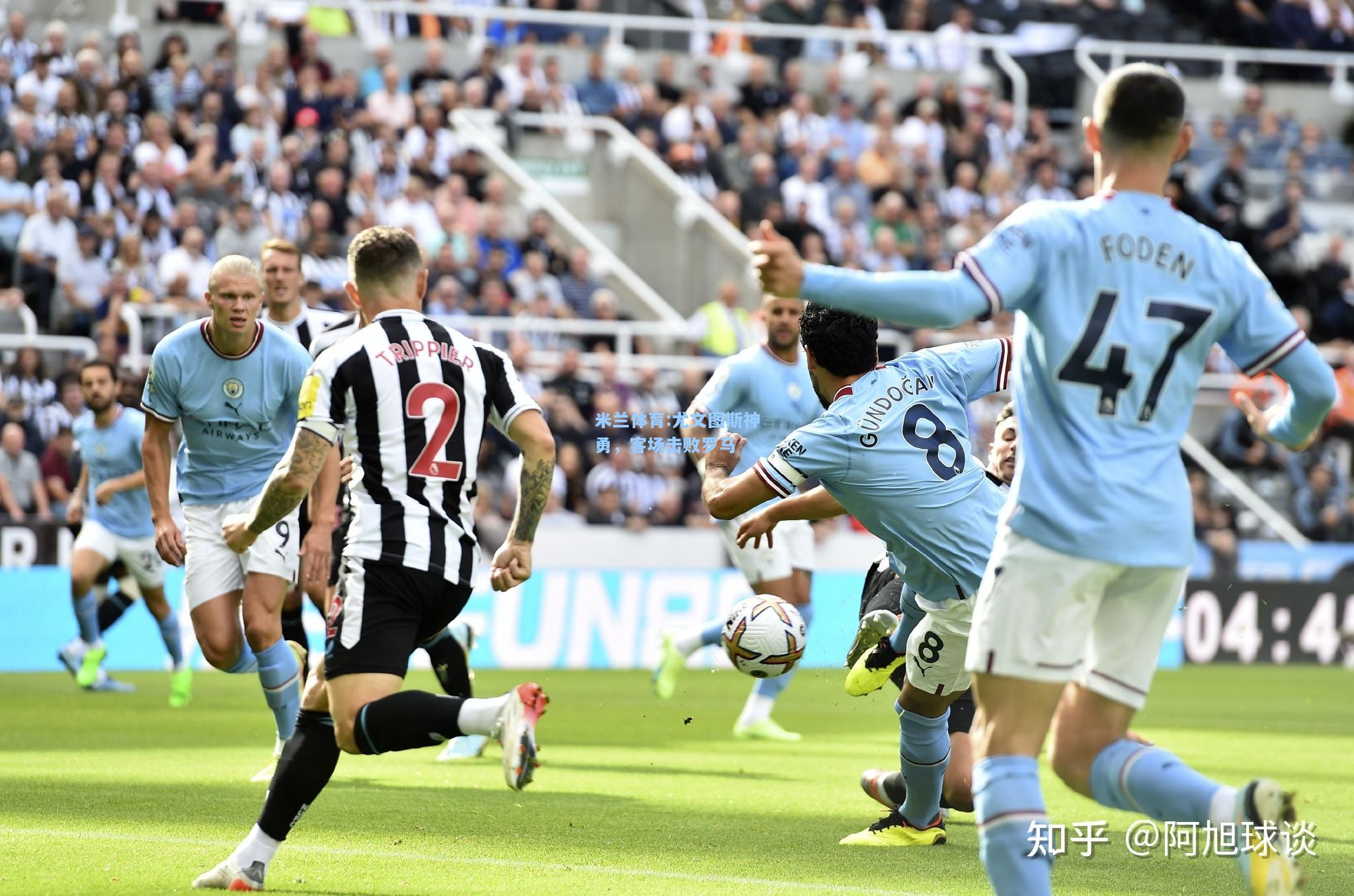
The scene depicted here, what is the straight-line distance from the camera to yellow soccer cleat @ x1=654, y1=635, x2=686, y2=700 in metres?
13.5

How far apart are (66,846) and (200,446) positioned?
104 inches

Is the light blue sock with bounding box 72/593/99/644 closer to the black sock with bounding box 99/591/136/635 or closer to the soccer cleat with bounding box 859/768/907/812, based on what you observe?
the black sock with bounding box 99/591/136/635

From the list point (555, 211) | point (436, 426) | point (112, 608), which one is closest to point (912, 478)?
point (436, 426)

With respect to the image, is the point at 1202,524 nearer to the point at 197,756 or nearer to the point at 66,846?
the point at 197,756

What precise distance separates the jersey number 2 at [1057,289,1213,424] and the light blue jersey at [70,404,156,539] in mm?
10787

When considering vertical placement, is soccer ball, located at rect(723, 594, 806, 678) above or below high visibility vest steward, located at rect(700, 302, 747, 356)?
below

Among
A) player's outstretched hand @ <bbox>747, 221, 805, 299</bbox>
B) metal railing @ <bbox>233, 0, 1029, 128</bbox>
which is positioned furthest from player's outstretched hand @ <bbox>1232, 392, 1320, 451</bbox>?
metal railing @ <bbox>233, 0, 1029, 128</bbox>

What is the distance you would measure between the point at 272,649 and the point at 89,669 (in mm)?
6339

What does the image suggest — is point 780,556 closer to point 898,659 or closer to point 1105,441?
point 898,659

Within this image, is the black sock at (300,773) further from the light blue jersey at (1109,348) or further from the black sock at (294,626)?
the black sock at (294,626)

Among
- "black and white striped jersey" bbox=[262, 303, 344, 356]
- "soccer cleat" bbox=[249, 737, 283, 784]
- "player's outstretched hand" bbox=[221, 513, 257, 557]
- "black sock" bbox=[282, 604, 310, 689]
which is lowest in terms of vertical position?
"soccer cleat" bbox=[249, 737, 283, 784]

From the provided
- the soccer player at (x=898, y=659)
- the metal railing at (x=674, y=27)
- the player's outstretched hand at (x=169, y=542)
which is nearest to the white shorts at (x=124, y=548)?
the player's outstretched hand at (x=169, y=542)

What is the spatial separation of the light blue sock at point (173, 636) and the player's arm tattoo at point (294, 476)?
9.57 metres

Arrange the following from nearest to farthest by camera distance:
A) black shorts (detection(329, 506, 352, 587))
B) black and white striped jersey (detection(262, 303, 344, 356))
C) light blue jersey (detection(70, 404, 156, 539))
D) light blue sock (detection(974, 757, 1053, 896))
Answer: light blue sock (detection(974, 757, 1053, 896)) → black shorts (detection(329, 506, 352, 587)) → black and white striped jersey (detection(262, 303, 344, 356)) → light blue jersey (detection(70, 404, 156, 539))
